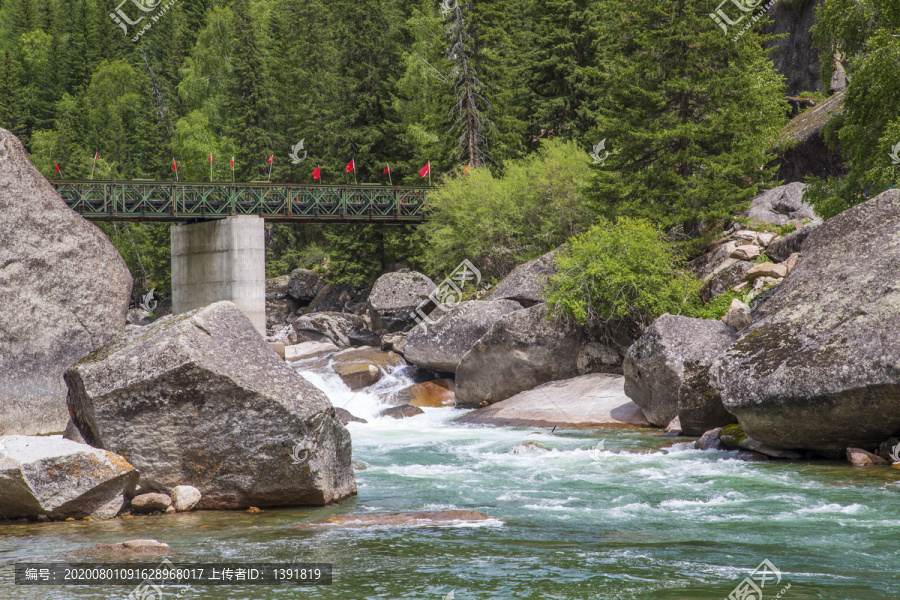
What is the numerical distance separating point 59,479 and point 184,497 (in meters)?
1.24

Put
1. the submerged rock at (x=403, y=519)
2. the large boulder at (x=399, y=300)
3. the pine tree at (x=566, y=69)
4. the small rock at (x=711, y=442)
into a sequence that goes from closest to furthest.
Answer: the submerged rock at (x=403, y=519) < the small rock at (x=711, y=442) < the large boulder at (x=399, y=300) < the pine tree at (x=566, y=69)

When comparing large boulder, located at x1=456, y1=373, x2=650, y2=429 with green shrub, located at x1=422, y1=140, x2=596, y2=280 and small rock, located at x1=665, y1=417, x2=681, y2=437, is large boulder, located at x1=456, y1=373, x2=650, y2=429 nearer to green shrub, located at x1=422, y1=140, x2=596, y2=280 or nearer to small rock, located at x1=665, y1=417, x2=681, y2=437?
small rock, located at x1=665, y1=417, x2=681, y2=437

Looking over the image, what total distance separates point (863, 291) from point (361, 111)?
31.1 m

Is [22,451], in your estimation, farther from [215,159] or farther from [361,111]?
[215,159]

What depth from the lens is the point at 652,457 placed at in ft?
41.4

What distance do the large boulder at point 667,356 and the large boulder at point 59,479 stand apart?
1015cm

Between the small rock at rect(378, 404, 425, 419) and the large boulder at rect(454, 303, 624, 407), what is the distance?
5.94ft

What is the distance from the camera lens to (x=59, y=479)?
8039 mm

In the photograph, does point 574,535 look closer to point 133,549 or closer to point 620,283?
point 133,549

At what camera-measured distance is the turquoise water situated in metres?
6.07

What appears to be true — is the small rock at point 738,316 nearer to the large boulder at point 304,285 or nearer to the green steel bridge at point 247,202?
the green steel bridge at point 247,202

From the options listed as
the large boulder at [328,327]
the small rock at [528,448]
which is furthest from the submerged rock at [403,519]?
the large boulder at [328,327]

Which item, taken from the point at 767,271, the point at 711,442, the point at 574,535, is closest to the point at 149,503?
the point at 574,535

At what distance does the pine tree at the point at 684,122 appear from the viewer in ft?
73.4
